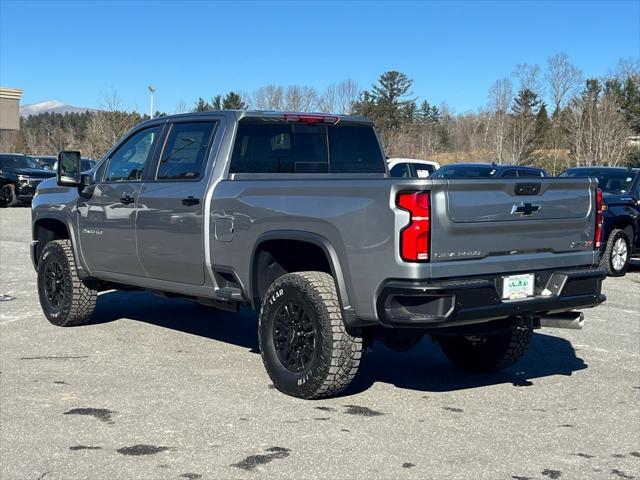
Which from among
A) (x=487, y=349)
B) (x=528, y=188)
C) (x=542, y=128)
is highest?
(x=542, y=128)

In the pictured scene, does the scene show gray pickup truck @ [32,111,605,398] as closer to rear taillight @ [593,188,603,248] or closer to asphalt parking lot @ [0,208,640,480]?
rear taillight @ [593,188,603,248]

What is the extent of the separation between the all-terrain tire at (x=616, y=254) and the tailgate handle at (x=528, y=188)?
836 centimetres

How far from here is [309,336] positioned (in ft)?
19.1

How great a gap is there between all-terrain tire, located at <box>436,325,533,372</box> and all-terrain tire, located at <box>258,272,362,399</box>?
3.74 ft

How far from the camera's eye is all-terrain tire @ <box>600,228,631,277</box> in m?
13.4

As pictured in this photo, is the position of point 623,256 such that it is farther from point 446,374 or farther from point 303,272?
point 303,272

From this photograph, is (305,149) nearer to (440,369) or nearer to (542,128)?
(440,369)

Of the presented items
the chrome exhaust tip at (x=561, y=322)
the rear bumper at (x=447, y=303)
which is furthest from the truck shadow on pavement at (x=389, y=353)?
the rear bumper at (x=447, y=303)

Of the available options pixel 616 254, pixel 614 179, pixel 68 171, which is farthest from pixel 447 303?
pixel 614 179

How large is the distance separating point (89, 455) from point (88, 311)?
12.2 ft

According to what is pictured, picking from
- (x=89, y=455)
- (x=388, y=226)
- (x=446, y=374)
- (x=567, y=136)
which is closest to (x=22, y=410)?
(x=89, y=455)

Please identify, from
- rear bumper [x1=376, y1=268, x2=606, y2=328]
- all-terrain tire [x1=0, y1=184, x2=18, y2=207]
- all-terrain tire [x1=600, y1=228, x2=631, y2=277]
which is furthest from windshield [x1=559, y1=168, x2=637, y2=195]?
all-terrain tire [x1=0, y1=184, x2=18, y2=207]

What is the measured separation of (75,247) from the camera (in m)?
8.15

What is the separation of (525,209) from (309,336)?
1.68m
